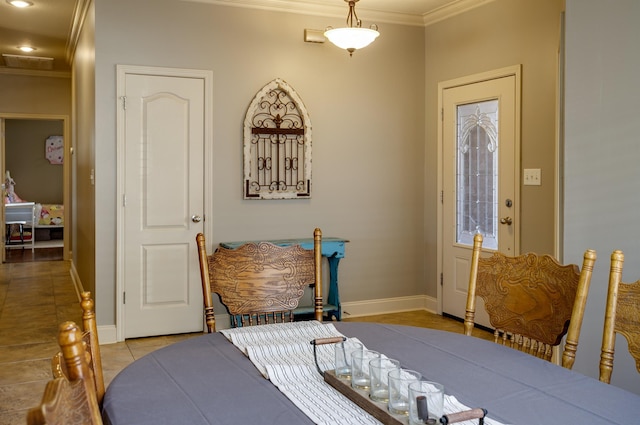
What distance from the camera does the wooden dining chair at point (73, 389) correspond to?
2.87ft

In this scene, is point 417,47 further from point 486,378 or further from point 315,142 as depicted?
point 486,378

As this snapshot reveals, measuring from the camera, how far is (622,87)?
2730 mm

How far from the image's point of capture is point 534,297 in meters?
1.98

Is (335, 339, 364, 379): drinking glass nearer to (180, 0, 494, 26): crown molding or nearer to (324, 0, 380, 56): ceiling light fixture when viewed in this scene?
(324, 0, 380, 56): ceiling light fixture

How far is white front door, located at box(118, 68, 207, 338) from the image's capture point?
467 centimetres

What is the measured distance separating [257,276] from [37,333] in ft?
11.1

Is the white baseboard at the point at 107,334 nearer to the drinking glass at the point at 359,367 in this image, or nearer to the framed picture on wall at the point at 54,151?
the drinking glass at the point at 359,367

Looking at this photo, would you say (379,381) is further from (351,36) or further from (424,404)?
(351,36)

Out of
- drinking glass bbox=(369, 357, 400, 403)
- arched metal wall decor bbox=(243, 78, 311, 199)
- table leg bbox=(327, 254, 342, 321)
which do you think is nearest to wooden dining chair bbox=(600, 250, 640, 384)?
drinking glass bbox=(369, 357, 400, 403)

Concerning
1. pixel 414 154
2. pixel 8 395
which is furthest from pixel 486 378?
pixel 414 154

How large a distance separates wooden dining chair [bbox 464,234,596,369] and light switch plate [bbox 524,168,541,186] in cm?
253

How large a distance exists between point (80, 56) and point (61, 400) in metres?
5.95

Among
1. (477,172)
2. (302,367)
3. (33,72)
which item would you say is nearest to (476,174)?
(477,172)

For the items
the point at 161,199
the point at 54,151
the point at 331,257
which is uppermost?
the point at 54,151
